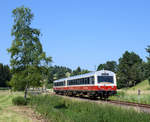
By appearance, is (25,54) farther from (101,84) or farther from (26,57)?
(101,84)

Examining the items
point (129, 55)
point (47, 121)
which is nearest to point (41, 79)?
point (47, 121)

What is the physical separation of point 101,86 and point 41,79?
7.03 m

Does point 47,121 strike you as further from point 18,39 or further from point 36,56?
point 18,39

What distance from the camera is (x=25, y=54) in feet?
67.4

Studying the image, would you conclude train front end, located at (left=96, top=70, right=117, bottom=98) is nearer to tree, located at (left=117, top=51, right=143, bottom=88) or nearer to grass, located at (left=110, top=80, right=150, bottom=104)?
grass, located at (left=110, top=80, right=150, bottom=104)

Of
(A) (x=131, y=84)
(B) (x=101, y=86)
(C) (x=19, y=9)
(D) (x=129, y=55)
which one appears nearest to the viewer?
(C) (x=19, y=9)

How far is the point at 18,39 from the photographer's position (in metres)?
20.9

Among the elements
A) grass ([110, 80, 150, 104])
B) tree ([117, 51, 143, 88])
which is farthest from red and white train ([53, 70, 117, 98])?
tree ([117, 51, 143, 88])

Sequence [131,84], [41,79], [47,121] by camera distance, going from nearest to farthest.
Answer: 1. [47,121]
2. [41,79]
3. [131,84]

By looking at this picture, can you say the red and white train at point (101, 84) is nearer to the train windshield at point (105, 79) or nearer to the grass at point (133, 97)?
the train windshield at point (105, 79)

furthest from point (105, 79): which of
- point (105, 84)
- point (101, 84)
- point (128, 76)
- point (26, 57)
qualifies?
point (128, 76)

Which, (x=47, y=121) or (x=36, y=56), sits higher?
(x=36, y=56)

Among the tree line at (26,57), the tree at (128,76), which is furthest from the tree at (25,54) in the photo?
the tree at (128,76)

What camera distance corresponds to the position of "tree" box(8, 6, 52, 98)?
19734 millimetres
